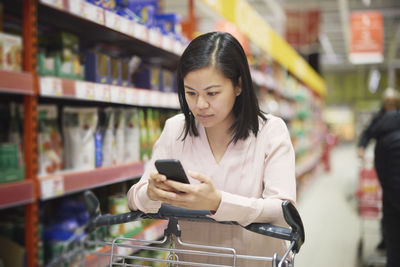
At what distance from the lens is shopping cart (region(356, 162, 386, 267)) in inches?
156

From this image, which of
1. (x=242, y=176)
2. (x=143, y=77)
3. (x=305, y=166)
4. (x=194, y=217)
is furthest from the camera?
(x=305, y=166)

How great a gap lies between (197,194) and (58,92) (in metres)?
1.11

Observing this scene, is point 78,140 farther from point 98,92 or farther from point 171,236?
point 171,236

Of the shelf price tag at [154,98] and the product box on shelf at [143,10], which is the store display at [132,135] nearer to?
the shelf price tag at [154,98]

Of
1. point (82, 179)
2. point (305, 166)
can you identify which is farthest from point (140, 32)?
point (305, 166)

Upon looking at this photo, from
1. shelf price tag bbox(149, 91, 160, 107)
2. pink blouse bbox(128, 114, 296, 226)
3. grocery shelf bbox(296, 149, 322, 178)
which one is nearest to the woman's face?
pink blouse bbox(128, 114, 296, 226)

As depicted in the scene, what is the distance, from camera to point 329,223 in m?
4.94

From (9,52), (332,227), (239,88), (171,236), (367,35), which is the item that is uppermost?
(367,35)

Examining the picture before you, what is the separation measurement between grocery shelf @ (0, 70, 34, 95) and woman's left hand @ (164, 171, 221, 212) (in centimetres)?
92

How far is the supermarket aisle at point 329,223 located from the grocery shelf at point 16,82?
1.27 m

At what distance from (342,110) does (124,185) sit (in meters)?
25.8

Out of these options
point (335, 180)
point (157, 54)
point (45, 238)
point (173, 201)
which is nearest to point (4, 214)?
point (45, 238)

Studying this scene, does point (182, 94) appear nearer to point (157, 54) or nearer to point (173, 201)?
point (173, 201)

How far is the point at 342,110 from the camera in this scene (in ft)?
87.1
